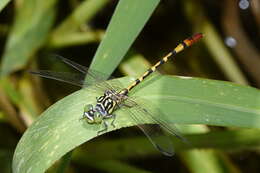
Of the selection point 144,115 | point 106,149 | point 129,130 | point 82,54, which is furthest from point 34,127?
point 82,54

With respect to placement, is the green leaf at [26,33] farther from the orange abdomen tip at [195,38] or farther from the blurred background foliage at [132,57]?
the orange abdomen tip at [195,38]

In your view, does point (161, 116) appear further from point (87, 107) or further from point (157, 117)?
point (87, 107)

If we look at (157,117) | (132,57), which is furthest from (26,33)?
(157,117)

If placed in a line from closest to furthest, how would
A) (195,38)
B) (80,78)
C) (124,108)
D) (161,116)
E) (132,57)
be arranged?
(161,116), (124,108), (80,78), (195,38), (132,57)

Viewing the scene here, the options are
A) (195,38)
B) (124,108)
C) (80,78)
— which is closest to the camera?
(124,108)

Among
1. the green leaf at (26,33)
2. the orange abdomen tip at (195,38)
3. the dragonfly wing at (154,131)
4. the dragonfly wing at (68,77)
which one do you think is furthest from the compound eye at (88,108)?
the green leaf at (26,33)

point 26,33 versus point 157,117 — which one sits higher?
point 26,33
